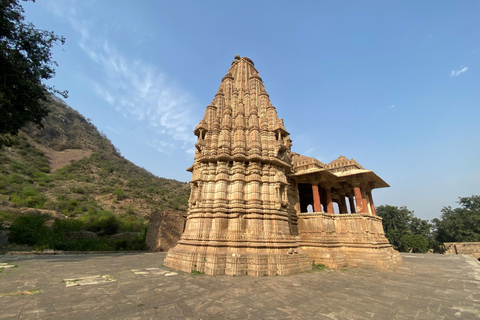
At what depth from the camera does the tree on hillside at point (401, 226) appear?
32.3 metres

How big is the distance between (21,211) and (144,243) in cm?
1807

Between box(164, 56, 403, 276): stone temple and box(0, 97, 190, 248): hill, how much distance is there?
80.7 ft

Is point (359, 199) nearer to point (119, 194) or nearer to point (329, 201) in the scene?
point (329, 201)

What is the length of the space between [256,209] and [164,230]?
12622mm

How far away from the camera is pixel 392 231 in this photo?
112 feet

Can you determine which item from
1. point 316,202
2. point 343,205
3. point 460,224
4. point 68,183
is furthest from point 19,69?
point 460,224

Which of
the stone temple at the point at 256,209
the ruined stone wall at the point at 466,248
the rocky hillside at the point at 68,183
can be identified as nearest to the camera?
the stone temple at the point at 256,209

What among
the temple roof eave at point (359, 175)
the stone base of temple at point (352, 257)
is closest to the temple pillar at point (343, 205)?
the temple roof eave at point (359, 175)

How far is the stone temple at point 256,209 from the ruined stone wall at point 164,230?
937 cm

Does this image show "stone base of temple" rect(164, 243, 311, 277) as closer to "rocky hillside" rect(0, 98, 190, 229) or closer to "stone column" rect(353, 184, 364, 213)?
"stone column" rect(353, 184, 364, 213)

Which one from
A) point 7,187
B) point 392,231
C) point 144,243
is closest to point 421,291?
point 144,243

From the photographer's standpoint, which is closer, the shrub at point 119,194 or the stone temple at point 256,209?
the stone temple at point 256,209

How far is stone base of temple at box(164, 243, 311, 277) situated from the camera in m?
8.27

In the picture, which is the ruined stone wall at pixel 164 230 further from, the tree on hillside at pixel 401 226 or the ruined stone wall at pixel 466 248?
the ruined stone wall at pixel 466 248
